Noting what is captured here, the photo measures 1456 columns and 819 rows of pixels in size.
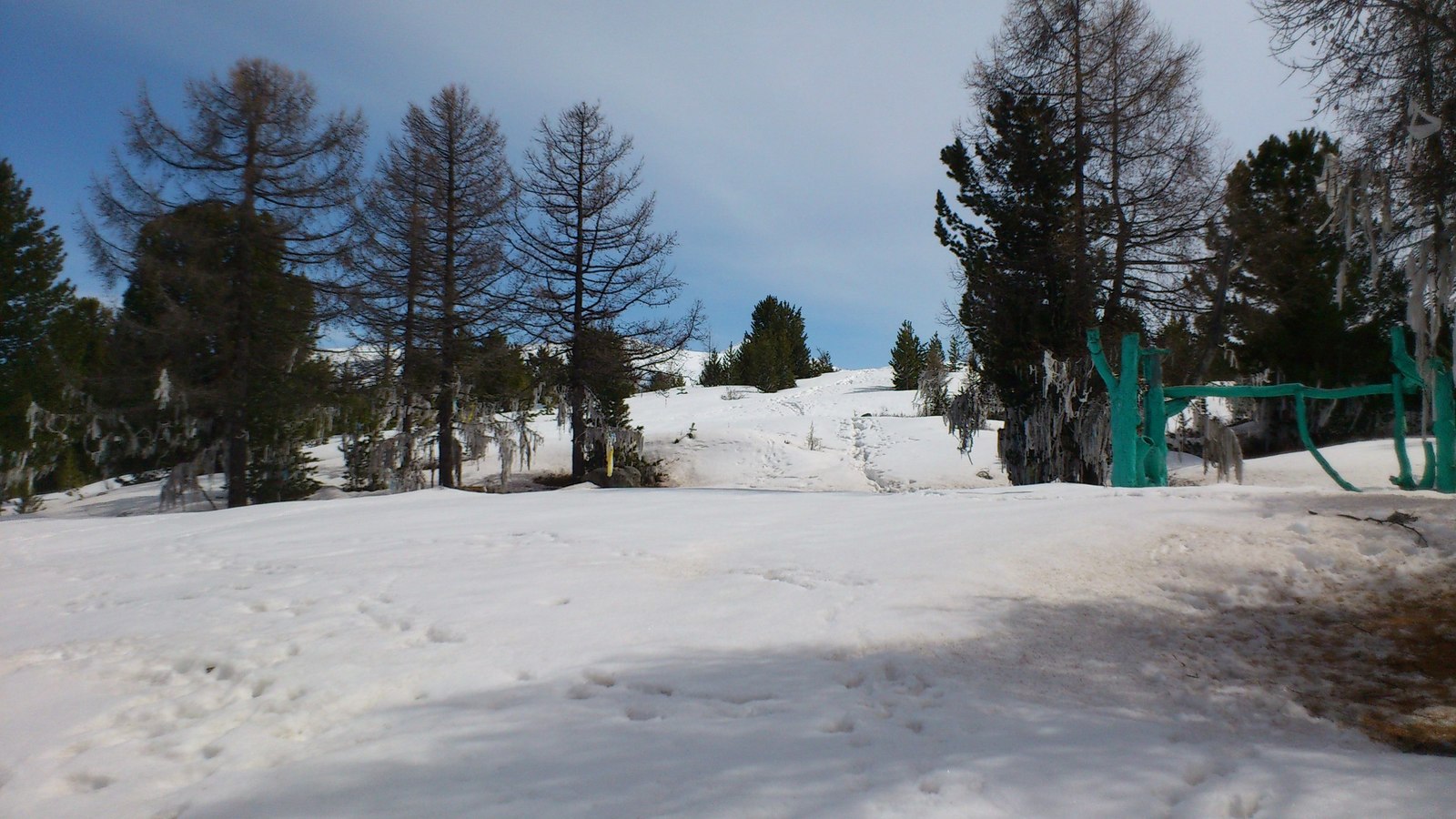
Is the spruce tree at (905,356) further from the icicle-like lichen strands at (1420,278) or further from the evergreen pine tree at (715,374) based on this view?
the icicle-like lichen strands at (1420,278)

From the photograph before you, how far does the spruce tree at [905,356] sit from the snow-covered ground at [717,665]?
36.9 m

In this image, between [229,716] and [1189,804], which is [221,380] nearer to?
[229,716]

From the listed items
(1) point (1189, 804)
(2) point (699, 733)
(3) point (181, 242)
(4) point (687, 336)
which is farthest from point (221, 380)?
(1) point (1189, 804)

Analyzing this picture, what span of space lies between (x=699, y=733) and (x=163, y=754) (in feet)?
6.39

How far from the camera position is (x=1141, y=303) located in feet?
47.6

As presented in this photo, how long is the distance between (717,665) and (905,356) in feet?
145

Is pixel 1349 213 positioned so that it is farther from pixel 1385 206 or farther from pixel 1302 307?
pixel 1302 307

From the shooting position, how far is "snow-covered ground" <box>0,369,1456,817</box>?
2428 mm

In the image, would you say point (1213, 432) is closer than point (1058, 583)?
No

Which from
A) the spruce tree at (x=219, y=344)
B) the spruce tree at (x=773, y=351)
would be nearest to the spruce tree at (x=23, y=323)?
the spruce tree at (x=219, y=344)

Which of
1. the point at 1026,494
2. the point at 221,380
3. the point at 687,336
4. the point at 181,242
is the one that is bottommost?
the point at 1026,494

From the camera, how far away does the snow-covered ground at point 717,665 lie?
2428 millimetres

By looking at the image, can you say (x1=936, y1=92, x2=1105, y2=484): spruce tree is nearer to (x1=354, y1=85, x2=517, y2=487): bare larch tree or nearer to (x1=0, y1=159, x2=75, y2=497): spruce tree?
(x1=354, y1=85, x2=517, y2=487): bare larch tree

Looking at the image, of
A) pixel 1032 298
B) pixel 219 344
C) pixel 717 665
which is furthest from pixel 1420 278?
pixel 219 344
